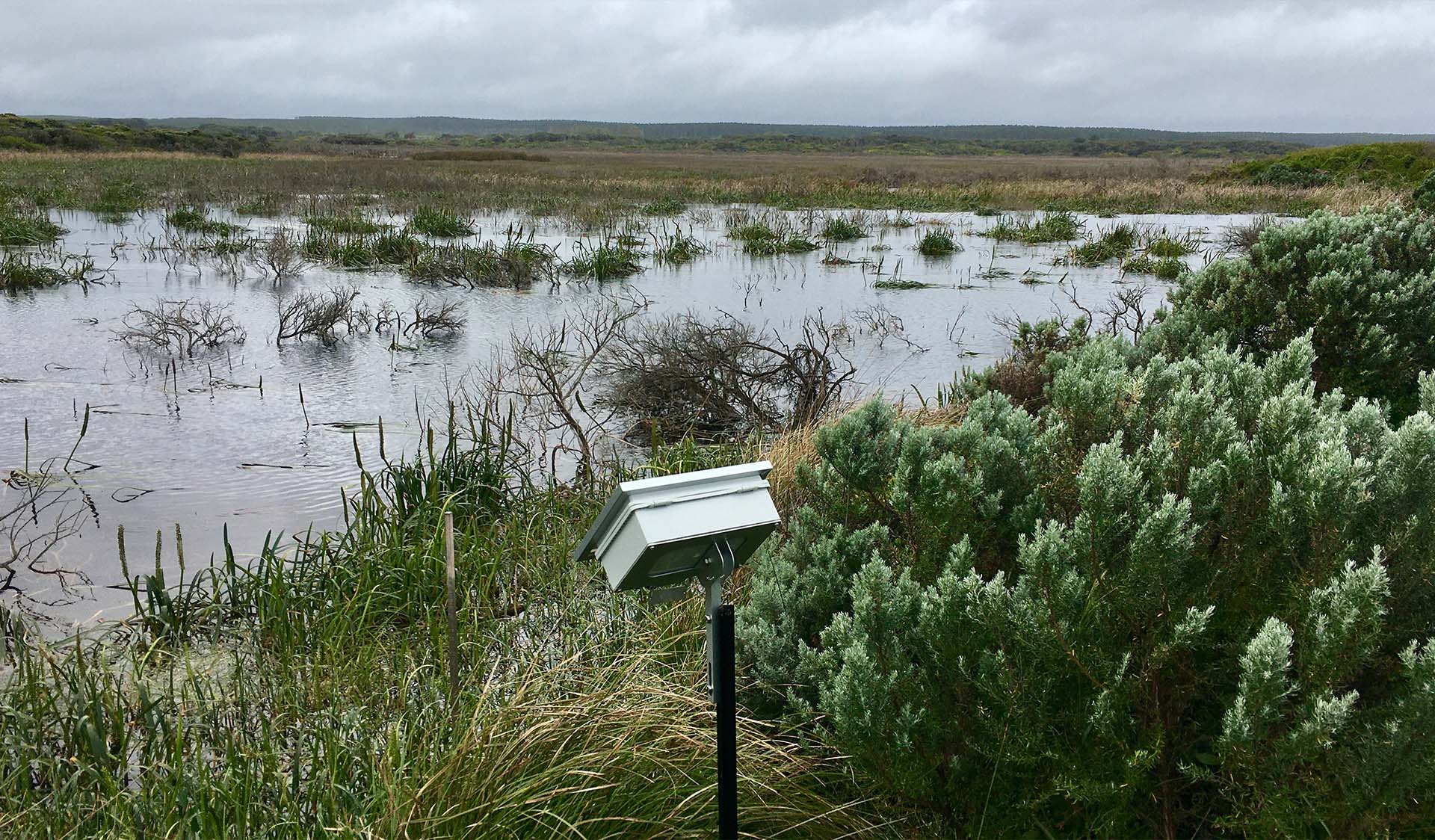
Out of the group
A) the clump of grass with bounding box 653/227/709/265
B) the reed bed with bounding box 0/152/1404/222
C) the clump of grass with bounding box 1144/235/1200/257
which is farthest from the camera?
the reed bed with bounding box 0/152/1404/222

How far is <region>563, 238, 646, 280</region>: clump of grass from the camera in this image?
17000 mm

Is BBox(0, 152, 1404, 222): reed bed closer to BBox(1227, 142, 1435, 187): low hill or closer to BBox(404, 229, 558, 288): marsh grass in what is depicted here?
BBox(1227, 142, 1435, 187): low hill

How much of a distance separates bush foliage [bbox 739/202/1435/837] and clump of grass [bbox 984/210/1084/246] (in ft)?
70.3

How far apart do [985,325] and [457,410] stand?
24.8 ft

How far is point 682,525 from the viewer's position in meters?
1.88

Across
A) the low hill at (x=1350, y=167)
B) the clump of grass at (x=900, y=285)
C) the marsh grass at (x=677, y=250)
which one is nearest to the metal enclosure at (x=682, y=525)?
the clump of grass at (x=900, y=285)

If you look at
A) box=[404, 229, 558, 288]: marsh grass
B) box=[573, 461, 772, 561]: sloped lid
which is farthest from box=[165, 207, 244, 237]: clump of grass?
box=[573, 461, 772, 561]: sloped lid

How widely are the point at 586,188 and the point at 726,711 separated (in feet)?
107

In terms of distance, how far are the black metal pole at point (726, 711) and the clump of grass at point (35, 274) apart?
1642 centimetres

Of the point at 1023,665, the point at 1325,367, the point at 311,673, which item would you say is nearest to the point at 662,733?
the point at 1023,665

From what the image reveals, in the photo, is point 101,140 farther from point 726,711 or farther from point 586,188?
point 726,711

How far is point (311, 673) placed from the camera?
389 cm

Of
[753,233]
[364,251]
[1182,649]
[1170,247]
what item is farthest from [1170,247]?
[1182,649]

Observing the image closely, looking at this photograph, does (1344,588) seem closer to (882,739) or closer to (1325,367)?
(882,739)
